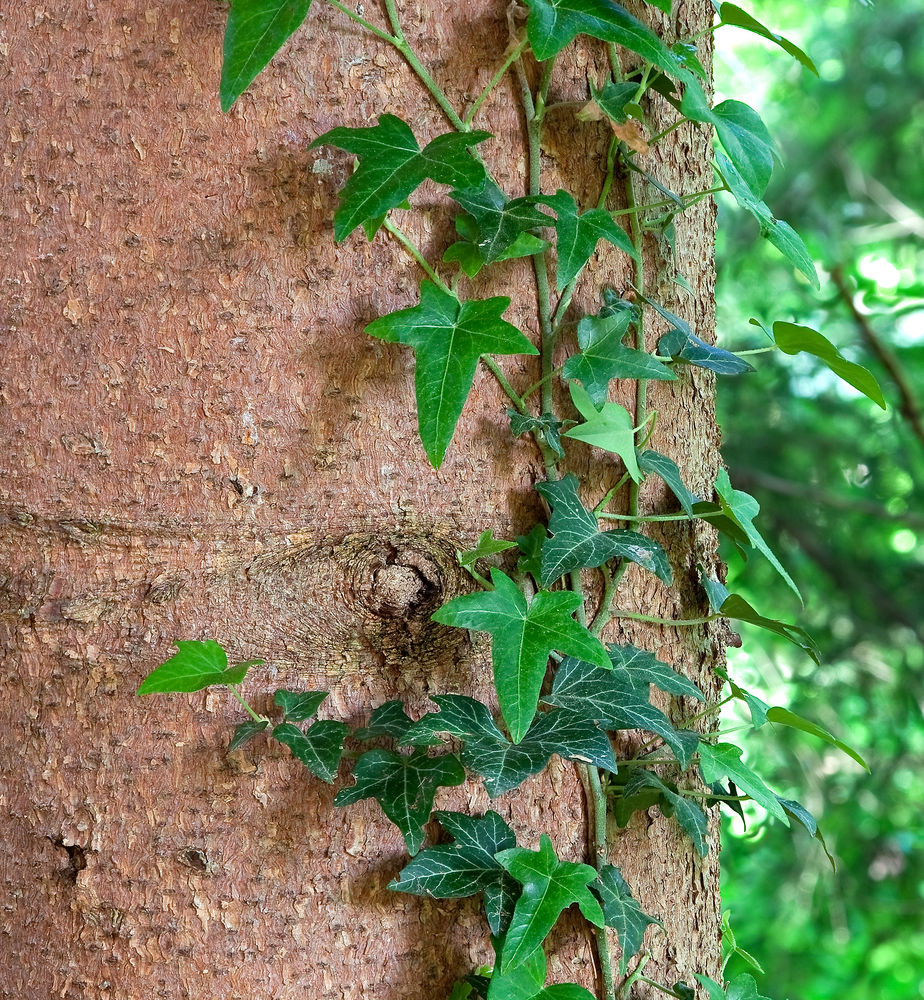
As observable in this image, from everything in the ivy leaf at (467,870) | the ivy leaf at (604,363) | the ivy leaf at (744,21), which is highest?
the ivy leaf at (744,21)

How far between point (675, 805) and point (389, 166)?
0.53m

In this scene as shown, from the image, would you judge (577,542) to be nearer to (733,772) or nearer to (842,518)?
(733,772)

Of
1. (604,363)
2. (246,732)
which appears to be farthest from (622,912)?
(604,363)

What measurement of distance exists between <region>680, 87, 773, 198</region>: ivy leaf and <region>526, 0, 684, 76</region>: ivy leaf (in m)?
0.07

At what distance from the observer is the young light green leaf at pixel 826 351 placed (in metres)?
0.72

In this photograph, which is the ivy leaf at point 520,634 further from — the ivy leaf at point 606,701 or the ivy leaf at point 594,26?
the ivy leaf at point 594,26

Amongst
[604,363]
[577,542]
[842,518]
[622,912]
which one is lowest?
[842,518]

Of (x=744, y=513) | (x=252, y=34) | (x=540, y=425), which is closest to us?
(x=252, y=34)

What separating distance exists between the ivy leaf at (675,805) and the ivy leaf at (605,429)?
238mm

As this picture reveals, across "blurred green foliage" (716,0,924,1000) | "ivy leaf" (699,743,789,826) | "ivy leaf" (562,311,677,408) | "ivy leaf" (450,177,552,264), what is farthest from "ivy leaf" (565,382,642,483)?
"blurred green foliage" (716,0,924,1000)

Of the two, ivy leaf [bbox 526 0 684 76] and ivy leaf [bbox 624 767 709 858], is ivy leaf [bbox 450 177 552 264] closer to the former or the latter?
ivy leaf [bbox 526 0 684 76]

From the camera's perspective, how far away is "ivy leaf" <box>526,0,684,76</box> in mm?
610

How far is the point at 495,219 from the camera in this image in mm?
659

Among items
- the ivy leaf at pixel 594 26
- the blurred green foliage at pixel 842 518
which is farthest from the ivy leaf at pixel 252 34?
the blurred green foliage at pixel 842 518
